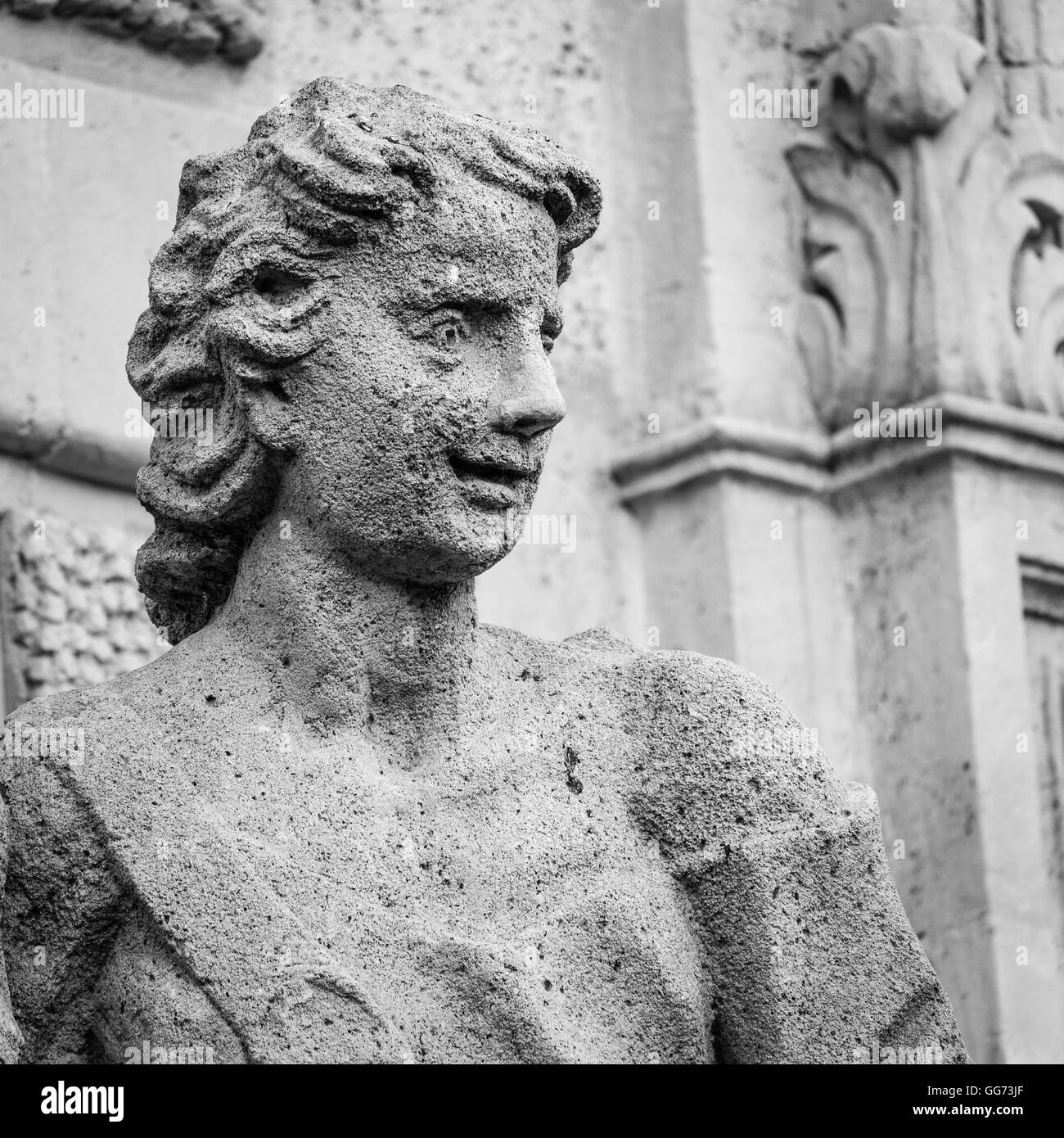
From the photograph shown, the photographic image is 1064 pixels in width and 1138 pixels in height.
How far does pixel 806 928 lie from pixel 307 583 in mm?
863

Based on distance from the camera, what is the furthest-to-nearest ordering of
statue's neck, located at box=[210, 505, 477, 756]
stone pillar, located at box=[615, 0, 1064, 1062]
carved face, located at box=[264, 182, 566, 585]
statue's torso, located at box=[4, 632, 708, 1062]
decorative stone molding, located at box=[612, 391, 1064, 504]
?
1. decorative stone molding, located at box=[612, 391, 1064, 504]
2. stone pillar, located at box=[615, 0, 1064, 1062]
3. statue's neck, located at box=[210, 505, 477, 756]
4. carved face, located at box=[264, 182, 566, 585]
5. statue's torso, located at box=[4, 632, 708, 1062]

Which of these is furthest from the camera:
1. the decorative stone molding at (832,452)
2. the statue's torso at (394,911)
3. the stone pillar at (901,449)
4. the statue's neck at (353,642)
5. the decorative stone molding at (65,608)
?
the decorative stone molding at (832,452)

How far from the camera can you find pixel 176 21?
628 centimetres

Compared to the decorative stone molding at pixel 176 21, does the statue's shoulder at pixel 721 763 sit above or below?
below

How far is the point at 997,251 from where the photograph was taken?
6.65 meters

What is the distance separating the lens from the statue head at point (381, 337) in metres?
4.36

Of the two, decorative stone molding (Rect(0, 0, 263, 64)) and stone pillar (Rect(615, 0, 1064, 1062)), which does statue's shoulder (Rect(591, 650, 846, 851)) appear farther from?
decorative stone molding (Rect(0, 0, 263, 64))

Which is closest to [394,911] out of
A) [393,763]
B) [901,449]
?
[393,763]

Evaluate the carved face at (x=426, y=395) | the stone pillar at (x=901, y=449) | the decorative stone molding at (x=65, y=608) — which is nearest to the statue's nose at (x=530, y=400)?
the carved face at (x=426, y=395)

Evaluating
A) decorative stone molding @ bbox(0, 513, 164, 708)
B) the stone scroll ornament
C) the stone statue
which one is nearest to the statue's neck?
the stone statue

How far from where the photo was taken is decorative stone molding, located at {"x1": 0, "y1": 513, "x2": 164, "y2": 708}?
5.86 m

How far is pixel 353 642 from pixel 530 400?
433 mm

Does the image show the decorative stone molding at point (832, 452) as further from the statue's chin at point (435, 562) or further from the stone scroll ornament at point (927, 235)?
the statue's chin at point (435, 562)

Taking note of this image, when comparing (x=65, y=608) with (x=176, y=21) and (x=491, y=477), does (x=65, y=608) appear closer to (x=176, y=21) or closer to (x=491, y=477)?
(x=176, y=21)
